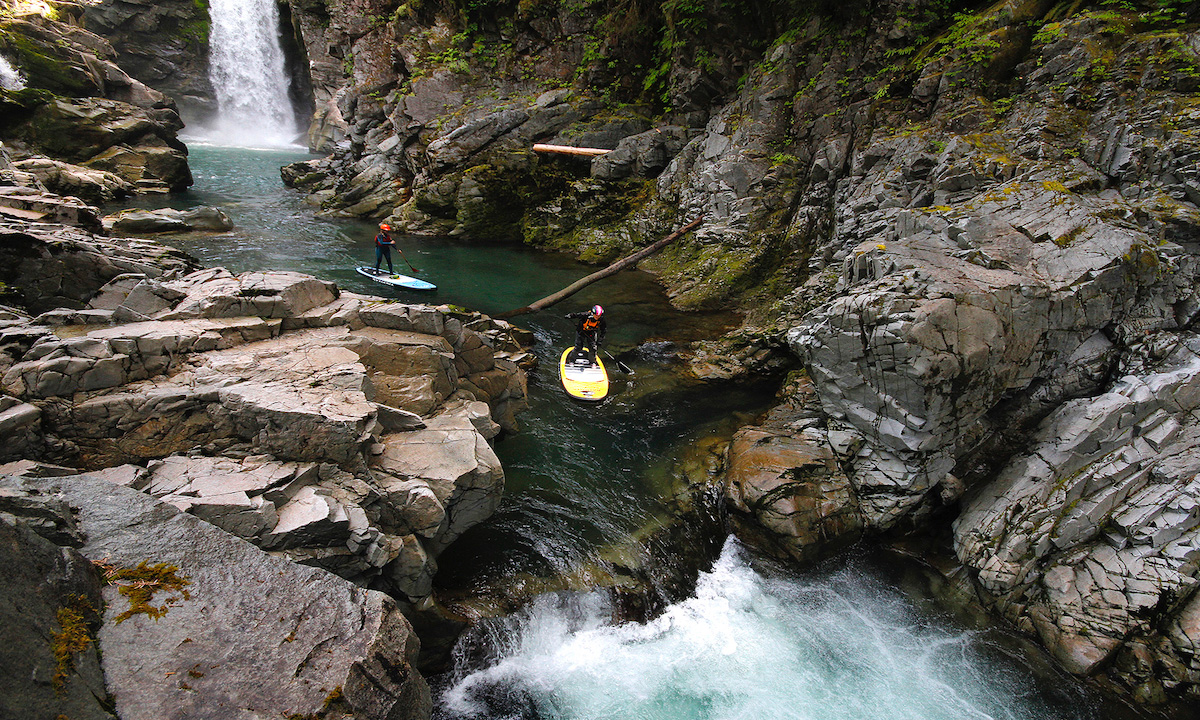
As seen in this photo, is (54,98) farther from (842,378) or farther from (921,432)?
(921,432)

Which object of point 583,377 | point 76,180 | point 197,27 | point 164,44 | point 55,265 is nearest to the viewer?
point 55,265

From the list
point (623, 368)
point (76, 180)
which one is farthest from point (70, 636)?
point (76, 180)

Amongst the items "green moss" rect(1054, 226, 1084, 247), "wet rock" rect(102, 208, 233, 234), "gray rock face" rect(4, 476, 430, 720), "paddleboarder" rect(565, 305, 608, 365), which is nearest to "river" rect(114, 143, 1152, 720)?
Answer: "paddleboarder" rect(565, 305, 608, 365)

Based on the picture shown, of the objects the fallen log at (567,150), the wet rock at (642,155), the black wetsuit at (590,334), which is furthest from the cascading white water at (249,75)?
the black wetsuit at (590,334)

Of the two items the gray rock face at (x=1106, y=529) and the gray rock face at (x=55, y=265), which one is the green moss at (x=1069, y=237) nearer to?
the gray rock face at (x=1106, y=529)

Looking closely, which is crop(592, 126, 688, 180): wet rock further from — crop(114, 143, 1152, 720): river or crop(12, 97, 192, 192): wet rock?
crop(12, 97, 192, 192): wet rock

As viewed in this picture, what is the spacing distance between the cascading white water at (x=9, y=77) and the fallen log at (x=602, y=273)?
28528mm

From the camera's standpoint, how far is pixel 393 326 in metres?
9.89

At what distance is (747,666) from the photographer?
7.70 meters

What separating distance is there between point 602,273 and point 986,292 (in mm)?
13887

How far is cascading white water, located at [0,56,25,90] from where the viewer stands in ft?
78.5

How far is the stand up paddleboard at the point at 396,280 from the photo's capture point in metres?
18.1

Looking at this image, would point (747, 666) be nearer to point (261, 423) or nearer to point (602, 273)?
point (261, 423)

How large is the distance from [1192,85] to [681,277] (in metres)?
13.2
